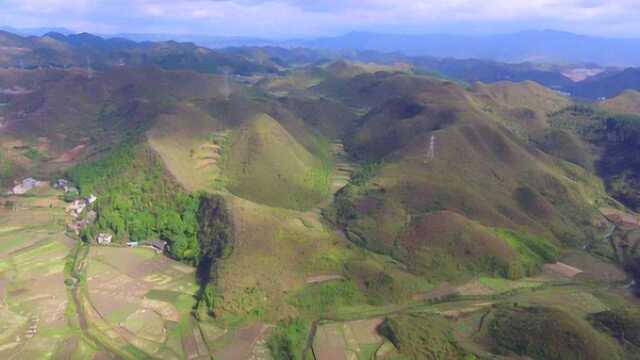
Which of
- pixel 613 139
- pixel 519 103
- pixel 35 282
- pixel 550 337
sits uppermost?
pixel 519 103

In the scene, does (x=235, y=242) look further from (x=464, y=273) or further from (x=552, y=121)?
(x=552, y=121)

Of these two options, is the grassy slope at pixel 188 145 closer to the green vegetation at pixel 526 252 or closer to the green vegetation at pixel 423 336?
the green vegetation at pixel 423 336

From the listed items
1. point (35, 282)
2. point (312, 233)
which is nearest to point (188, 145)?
point (312, 233)

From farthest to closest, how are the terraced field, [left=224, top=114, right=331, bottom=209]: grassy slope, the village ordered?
[left=224, top=114, right=331, bottom=209]: grassy slope
the village
the terraced field

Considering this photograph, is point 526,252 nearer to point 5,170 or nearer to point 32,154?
point 5,170

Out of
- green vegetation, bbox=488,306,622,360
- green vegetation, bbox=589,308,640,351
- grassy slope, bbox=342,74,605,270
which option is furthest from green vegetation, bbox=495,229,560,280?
green vegetation, bbox=488,306,622,360

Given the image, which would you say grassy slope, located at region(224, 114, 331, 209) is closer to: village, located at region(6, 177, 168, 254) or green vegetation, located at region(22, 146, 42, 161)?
village, located at region(6, 177, 168, 254)

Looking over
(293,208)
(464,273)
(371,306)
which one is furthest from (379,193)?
(371,306)
